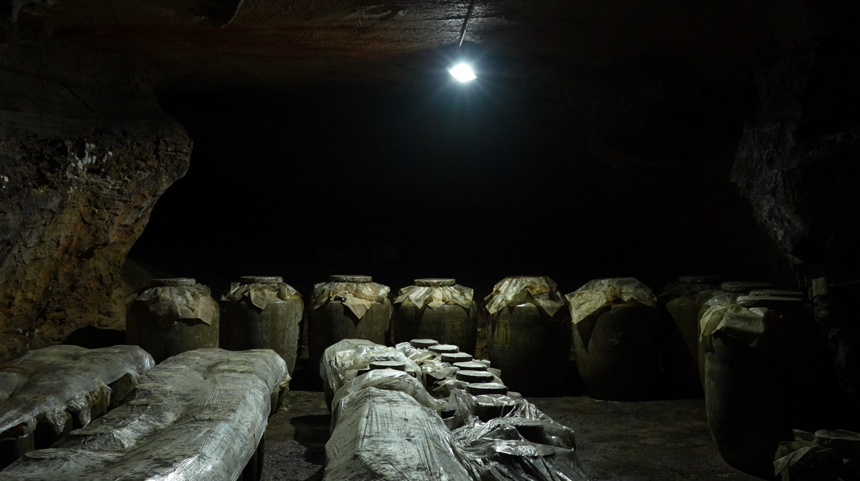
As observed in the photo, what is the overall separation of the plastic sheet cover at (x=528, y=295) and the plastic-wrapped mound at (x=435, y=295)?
260 millimetres

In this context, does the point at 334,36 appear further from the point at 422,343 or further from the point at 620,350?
the point at 620,350

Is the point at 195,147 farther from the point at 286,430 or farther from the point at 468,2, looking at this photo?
the point at 468,2

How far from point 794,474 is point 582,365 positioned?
241 cm

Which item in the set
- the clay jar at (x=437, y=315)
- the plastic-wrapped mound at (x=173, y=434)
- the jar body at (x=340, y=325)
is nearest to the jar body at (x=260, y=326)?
the jar body at (x=340, y=325)

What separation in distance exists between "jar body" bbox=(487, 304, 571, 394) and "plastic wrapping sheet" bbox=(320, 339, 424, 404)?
125 cm

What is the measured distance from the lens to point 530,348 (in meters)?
4.99

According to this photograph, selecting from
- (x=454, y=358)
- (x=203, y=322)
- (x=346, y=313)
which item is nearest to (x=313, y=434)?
(x=454, y=358)

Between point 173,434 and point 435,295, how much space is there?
10.4 feet

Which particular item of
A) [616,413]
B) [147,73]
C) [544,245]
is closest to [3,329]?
[147,73]

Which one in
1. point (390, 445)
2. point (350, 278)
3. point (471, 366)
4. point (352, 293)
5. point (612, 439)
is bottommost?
point (612, 439)

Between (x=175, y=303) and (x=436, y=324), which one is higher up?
(x=175, y=303)

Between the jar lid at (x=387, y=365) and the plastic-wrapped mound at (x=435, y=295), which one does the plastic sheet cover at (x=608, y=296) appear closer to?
the plastic-wrapped mound at (x=435, y=295)

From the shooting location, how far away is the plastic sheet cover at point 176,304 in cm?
466

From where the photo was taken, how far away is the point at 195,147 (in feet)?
23.9
